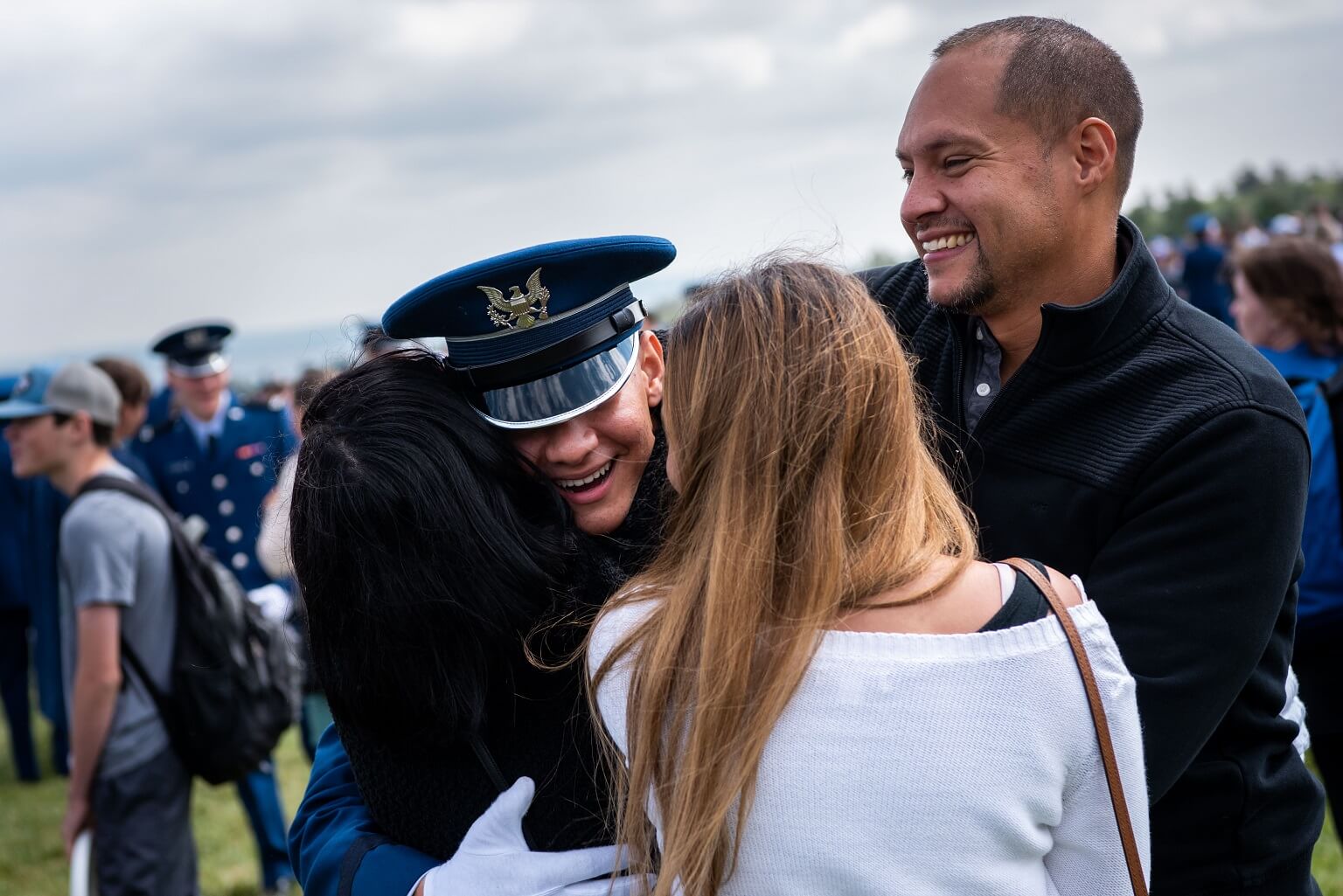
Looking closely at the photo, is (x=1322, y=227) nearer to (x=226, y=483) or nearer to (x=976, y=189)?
(x=226, y=483)

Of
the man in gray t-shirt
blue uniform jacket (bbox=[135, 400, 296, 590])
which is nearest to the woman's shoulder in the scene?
the man in gray t-shirt

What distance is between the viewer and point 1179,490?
1880 mm

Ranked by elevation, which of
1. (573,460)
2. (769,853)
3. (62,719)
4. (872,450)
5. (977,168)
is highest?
(977,168)

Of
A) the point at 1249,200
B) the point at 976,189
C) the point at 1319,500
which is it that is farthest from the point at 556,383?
the point at 1249,200

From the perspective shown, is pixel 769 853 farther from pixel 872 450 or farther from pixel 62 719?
pixel 62 719

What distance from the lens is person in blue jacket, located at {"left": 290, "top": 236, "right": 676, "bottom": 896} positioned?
2.07 meters

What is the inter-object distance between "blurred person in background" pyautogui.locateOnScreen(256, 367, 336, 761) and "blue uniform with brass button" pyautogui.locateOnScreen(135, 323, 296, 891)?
0.45 feet

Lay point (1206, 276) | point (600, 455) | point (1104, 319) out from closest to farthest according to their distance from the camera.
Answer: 1. point (1104, 319)
2. point (600, 455)
3. point (1206, 276)

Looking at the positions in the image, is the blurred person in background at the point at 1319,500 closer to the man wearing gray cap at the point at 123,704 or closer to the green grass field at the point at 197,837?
the green grass field at the point at 197,837

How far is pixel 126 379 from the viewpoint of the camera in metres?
6.85

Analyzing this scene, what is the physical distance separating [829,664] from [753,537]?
19cm

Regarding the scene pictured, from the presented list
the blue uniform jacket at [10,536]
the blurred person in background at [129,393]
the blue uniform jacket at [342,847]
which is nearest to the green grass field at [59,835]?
the blue uniform jacket at [10,536]

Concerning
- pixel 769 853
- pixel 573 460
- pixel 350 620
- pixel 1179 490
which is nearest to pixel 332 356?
pixel 573 460

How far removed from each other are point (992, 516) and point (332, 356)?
1327mm
